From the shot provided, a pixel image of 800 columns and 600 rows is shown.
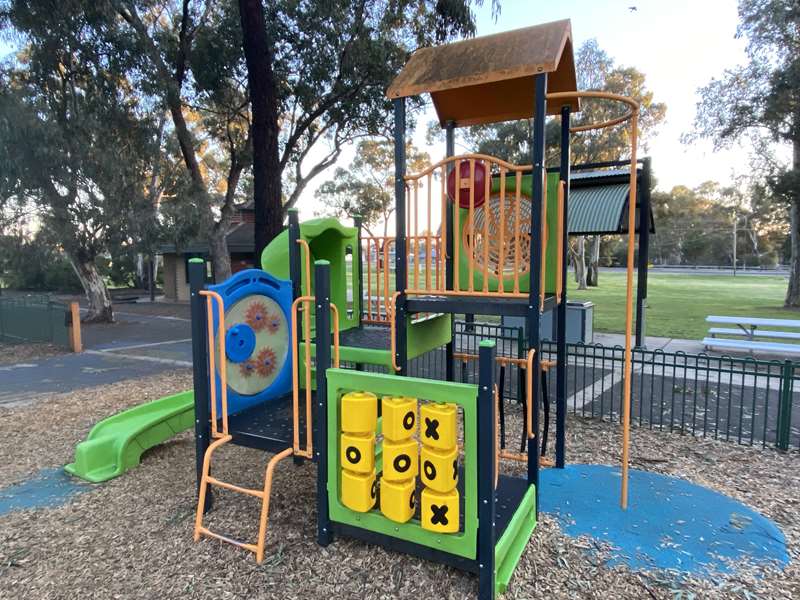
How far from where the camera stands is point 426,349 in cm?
410

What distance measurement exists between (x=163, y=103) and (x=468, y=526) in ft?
42.0

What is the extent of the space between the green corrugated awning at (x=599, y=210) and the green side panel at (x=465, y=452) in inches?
251

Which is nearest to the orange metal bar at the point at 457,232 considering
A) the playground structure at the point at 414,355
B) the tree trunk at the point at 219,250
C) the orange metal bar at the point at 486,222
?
the playground structure at the point at 414,355

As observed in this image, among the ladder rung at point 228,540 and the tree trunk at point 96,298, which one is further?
the tree trunk at point 96,298

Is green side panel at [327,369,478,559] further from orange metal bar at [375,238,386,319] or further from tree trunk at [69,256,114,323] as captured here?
tree trunk at [69,256,114,323]

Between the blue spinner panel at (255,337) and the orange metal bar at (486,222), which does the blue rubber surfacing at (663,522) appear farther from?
the blue spinner panel at (255,337)

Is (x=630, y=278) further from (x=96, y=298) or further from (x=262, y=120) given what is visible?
(x=96, y=298)

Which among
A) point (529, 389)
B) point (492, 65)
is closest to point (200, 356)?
point (529, 389)

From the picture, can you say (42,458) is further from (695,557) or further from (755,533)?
(755,533)

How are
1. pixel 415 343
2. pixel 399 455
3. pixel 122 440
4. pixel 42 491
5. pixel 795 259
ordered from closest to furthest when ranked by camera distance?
pixel 399 455 → pixel 415 343 → pixel 42 491 → pixel 122 440 → pixel 795 259

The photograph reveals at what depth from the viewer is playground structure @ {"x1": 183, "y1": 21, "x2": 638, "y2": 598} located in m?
2.62

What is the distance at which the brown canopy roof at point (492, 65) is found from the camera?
3.04 metres

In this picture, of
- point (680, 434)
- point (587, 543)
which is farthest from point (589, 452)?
point (587, 543)

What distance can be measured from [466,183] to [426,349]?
1387 millimetres
